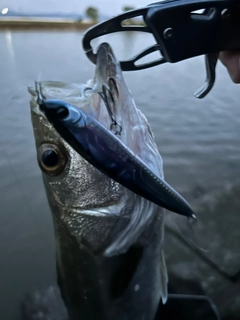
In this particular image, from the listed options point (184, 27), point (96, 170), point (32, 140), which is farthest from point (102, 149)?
point (32, 140)

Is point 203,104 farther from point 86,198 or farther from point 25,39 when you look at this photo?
point 86,198

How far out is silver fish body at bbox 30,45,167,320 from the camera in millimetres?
540

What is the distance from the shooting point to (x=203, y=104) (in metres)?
1.59

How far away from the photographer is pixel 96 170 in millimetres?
549

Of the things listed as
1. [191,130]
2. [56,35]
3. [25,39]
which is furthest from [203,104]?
[25,39]

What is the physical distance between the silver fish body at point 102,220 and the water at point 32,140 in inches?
10.1

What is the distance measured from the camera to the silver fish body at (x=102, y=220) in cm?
54

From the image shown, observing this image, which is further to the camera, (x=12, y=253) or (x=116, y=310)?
(x=12, y=253)

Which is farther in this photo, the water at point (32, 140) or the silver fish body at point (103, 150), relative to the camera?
the water at point (32, 140)

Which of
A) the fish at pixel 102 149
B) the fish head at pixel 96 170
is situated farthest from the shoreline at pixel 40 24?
the fish at pixel 102 149

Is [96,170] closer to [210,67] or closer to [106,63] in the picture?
[106,63]

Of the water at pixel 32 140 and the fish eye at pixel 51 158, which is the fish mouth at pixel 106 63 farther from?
the water at pixel 32 140

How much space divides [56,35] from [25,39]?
14 centimetres

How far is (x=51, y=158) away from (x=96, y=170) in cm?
7
